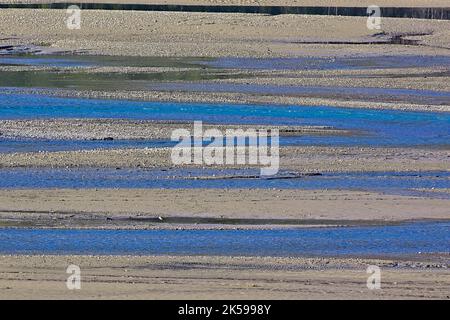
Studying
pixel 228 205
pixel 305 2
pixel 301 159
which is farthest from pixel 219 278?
pixel 305 2

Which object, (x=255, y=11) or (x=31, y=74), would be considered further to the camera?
(x=255, y=11)

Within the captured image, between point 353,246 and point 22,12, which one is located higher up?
point 22,12

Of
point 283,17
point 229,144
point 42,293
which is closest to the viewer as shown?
point 42,293

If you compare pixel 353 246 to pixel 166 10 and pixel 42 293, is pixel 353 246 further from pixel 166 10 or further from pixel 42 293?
pixel 166 10

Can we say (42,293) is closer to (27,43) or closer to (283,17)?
(27,43)
